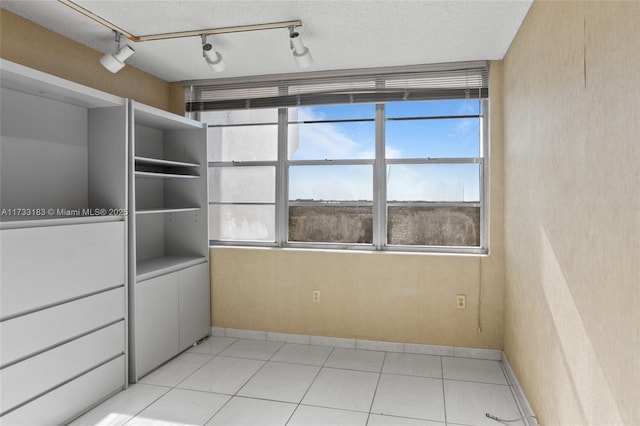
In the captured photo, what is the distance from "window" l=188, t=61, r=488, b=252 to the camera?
11.9 feet

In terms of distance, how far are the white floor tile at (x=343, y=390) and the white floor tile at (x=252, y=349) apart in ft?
2.01

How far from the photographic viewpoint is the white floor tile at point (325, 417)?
251 centimetres

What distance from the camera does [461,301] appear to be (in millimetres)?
3525

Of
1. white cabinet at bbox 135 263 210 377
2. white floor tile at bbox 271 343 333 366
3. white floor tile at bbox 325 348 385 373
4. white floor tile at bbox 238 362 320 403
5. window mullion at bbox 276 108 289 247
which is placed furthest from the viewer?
window mullion at bbox 276 108 289 247

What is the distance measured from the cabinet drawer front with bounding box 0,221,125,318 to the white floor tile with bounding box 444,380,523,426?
8.04 feet

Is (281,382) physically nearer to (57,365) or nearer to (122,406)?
(122,406)

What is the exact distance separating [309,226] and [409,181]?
1.05 meters

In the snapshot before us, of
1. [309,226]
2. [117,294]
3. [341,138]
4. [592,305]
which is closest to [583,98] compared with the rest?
[592,305]

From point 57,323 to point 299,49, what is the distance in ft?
7.67

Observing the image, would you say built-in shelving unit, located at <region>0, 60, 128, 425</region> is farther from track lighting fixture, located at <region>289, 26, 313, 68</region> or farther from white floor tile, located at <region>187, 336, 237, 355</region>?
track lighting fixture, located at <region>289, 26, 313, 68</region>

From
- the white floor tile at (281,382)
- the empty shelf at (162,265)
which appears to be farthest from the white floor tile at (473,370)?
the empty shelf at (162,265)

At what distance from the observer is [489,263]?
3.46 m

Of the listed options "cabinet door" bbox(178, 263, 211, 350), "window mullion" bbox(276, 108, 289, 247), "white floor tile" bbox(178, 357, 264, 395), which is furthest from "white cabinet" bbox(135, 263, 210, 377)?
"window mullion" bbox(276, 108, 289, 247)

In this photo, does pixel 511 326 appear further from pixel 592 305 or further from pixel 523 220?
pixel 592 305
